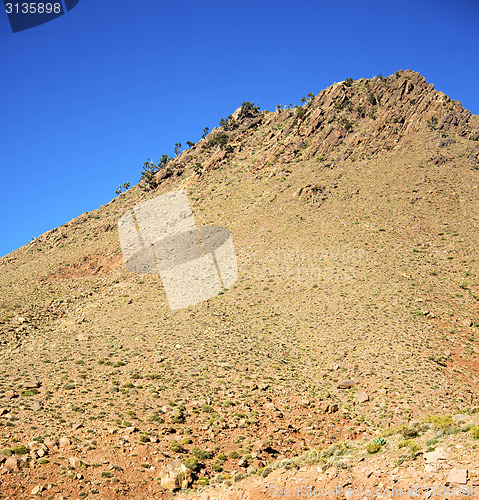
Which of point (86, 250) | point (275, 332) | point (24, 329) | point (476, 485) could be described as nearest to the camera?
point (476, 485)

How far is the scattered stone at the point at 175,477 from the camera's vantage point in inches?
685

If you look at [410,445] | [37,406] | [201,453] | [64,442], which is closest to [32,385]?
[37,406]

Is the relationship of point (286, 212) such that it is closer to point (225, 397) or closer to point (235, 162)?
point (235, 162)

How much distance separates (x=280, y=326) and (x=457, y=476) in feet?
76.1

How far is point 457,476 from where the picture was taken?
12.3 metres

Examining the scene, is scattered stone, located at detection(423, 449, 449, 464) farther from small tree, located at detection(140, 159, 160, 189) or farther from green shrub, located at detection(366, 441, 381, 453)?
small tree, located at detection(140, 159, 160, 189)

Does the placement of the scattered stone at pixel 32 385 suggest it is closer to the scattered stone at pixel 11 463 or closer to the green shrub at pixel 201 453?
the scattered stone at pixel 11 463

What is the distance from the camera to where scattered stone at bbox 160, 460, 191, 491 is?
17.4 meters

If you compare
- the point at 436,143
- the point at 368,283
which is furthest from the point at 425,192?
the point at 368,283

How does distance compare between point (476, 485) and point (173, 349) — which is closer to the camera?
point (476, 485)

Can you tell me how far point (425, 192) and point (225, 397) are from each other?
142 feet

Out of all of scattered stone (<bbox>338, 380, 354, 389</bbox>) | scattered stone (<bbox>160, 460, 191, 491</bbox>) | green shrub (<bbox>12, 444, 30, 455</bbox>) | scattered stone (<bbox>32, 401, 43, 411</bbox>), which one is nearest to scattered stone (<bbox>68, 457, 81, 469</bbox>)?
green shrub (<bbox>12, 444, 30, 455</bbox>)

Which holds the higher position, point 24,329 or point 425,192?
point 425,192

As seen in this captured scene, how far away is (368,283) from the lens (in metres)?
39.3
